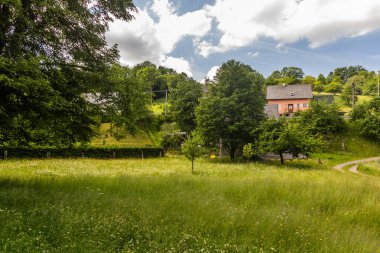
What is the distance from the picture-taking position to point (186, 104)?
54.4 m

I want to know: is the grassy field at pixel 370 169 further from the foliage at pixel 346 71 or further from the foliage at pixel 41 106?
the foliage at pixel 346 71

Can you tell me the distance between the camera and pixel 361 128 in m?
51.2

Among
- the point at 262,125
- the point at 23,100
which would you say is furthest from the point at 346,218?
the point at 262,125

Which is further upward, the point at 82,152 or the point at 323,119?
the point at 323,119

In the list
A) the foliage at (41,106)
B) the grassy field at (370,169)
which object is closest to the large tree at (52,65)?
the foliage at (41,106)

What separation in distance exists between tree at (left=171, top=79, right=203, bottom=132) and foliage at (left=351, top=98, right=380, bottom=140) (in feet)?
96.3

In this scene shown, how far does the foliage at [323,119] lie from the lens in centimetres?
5143

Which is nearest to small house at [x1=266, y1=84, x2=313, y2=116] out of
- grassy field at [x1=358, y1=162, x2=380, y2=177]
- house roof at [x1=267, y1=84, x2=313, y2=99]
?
house roof at [x1=267, y1=84, x2=313, y2=99]

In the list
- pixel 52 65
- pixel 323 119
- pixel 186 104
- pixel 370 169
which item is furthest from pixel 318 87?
pixel 52 65

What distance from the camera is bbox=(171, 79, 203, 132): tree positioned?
5472 centimetres

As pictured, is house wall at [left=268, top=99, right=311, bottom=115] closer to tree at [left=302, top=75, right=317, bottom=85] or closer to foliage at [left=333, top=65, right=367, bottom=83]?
tree at [left=302, top=75, right=317, bottom=85]

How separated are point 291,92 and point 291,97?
140 cm

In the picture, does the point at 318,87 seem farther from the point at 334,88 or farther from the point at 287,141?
the point at 287,141

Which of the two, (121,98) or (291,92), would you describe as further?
(291,92)
